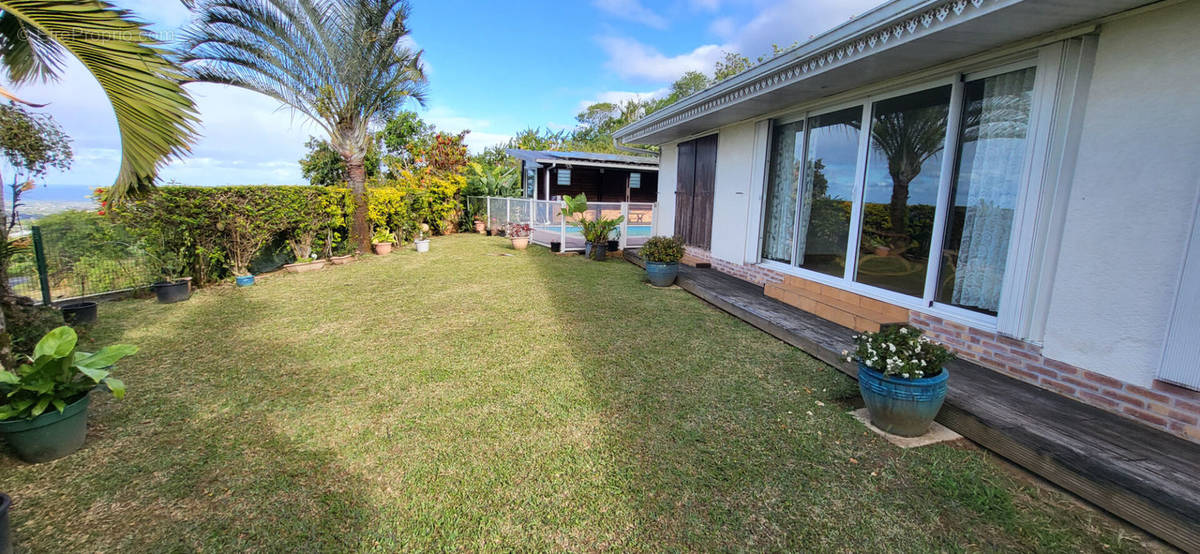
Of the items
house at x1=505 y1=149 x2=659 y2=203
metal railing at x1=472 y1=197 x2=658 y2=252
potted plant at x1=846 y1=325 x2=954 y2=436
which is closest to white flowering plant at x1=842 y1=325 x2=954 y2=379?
potted plant at x1=846 y1=325 x2=954 y2=436

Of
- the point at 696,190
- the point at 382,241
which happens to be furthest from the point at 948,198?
the point at 382,241

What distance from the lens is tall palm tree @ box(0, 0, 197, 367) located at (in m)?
2.71

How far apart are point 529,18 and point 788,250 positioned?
41.4ft

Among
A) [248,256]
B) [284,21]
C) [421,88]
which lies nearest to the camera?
[248,256]

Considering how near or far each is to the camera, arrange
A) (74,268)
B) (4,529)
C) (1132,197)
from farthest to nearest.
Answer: (74,268) → (1132,197) → (4,529)

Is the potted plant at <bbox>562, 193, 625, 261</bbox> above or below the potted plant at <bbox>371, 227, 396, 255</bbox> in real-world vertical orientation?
above

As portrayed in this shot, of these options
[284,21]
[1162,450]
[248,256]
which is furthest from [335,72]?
[1162,450]

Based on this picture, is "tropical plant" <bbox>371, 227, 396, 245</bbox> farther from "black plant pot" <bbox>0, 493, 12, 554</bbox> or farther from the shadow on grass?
"black plant pot" <bbox>0, 493, 12, 554</bbox>

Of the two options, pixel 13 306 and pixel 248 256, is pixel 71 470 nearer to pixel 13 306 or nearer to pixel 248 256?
pixel 13 306

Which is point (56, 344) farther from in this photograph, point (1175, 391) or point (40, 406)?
point (1175, 391)

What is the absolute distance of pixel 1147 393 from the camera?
101 inches

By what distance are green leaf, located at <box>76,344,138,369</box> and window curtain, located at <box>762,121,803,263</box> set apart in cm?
602

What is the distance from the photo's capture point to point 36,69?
3414 millimetres

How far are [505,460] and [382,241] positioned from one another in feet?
30.3
